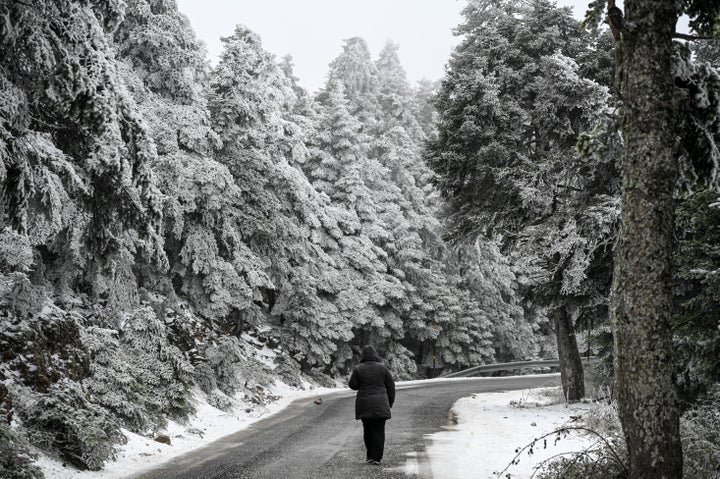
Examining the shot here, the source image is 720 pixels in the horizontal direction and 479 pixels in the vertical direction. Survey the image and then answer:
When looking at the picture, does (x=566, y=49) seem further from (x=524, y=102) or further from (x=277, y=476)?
(x=277, y=476)

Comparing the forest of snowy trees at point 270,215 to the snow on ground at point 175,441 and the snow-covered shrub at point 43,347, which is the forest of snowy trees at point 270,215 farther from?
the snow on ground at point 175,441

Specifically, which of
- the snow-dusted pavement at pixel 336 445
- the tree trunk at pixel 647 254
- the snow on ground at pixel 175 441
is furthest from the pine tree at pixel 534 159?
the snow on ground at pixel 175 441

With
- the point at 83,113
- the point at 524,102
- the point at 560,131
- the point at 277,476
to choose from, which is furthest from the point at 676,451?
the point at 524,102

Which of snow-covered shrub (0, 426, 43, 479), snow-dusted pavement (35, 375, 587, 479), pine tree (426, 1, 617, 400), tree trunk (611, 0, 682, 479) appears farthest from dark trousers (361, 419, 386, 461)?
pine tree (426, 1, 617, 400)

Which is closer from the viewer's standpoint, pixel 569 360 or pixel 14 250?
pixel 14 250

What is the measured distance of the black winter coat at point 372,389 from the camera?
8.34 meters

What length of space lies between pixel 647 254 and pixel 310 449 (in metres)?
6.29

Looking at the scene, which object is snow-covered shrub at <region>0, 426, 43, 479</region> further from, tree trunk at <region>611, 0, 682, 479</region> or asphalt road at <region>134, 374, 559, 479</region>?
tree trunk at <region>611, 0, 682, 479</region>

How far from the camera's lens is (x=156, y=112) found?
50.4 ft

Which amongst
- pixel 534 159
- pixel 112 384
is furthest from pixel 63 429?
pixel 534 159

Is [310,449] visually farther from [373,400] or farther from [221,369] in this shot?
[221,369]

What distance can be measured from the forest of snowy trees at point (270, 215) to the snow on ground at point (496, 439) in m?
1.78

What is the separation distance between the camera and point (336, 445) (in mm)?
9703

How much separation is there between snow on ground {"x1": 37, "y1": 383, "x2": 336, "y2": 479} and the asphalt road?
356 millimetres
